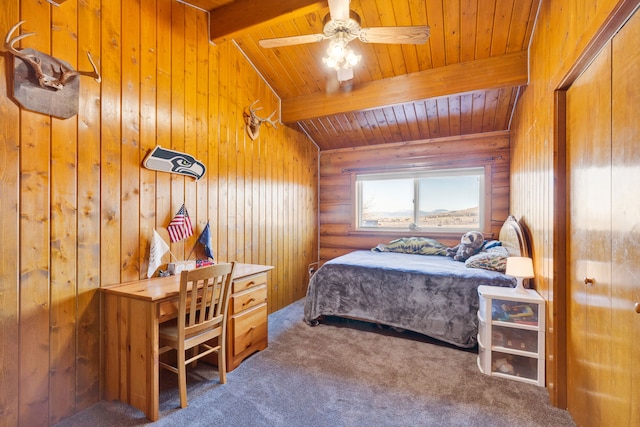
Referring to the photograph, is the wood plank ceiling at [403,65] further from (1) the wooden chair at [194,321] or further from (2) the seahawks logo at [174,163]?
(1) the wooden chair at [194,321]

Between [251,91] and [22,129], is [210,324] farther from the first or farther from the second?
[251,91]

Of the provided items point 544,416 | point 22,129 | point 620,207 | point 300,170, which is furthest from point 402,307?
point 22,129

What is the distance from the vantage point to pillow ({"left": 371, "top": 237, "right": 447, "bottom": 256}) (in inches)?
152

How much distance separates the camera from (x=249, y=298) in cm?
247

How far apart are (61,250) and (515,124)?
4.33 metres

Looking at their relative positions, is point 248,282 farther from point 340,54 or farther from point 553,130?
point 553,130

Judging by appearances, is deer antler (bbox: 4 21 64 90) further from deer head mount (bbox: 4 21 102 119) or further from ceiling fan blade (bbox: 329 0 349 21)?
ceiling fan blade (bbox: 329 0 349 21)

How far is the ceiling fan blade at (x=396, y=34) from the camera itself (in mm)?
1938

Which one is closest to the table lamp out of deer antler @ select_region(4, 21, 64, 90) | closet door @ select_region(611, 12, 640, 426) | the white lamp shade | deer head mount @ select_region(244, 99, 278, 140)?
the white lamp shade

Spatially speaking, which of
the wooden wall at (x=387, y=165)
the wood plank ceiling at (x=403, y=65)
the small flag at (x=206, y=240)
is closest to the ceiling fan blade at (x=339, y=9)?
the wood plank ceiling at (x=403, y=65)

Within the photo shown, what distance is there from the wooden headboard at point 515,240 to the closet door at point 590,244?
2.39 feet

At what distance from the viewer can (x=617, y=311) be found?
4.25ft

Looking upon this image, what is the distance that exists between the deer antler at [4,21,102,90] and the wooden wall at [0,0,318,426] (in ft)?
0.29

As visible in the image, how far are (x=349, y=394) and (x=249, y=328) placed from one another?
97 centimetres
